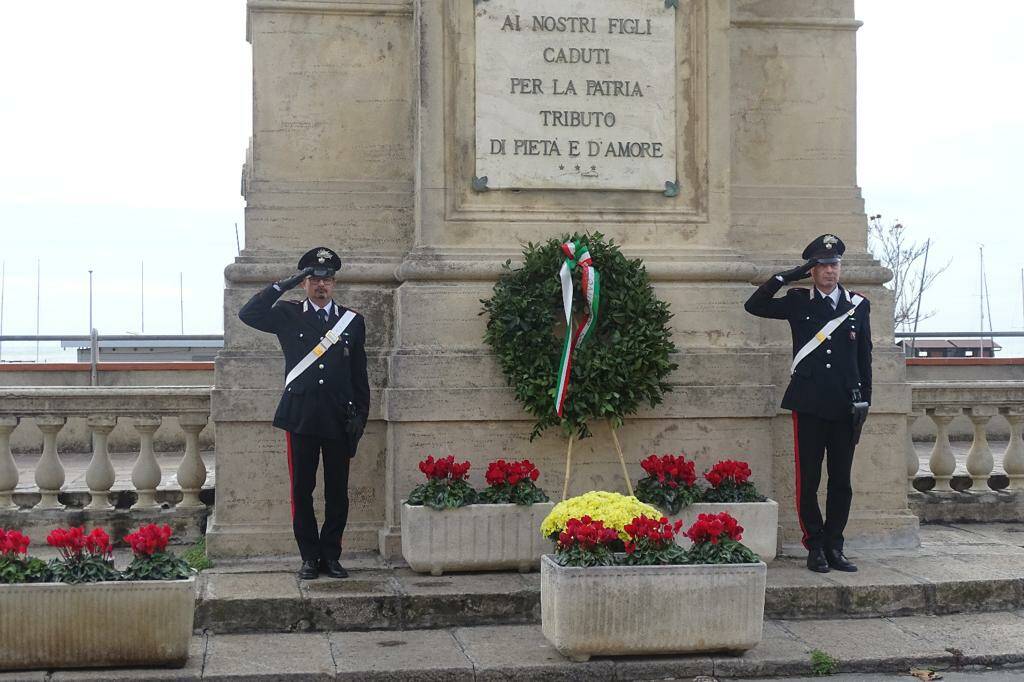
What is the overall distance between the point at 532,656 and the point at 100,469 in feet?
13.1

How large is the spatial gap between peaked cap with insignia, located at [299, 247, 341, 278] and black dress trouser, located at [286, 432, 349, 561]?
3.11 ft

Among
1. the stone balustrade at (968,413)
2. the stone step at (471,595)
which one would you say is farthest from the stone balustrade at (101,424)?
the stone balustrade at (968,413)

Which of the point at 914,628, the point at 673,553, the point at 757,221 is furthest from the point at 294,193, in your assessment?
the point at 914,628

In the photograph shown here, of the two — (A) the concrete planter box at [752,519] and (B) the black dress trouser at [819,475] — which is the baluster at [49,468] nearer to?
(A) the concrete planter box at [752,519]

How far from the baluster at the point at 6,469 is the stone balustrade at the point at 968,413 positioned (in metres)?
6.50

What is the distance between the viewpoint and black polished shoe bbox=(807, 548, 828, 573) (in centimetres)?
838

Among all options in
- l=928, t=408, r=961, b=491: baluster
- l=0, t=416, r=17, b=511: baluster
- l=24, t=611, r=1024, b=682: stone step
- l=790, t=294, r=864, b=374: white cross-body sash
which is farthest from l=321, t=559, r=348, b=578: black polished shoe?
l=928, t=408, r=961, b=491: baluster

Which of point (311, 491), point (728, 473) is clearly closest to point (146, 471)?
point (311, 491)

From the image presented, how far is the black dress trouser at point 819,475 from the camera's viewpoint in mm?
8547

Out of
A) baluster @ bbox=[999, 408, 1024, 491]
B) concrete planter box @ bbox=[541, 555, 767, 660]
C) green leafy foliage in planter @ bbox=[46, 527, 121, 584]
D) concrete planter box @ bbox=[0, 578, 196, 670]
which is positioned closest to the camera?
concrete planter box @ bbox=[0, 578, 196, 670]

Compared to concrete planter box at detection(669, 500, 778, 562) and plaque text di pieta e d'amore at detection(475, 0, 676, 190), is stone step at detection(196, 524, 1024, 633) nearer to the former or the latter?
concrete planter box at detection(669, 500, 778, 562)

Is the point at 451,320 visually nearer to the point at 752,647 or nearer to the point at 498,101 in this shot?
the point at 498,101

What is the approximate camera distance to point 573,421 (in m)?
8.56

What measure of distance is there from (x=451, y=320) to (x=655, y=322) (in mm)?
1261
